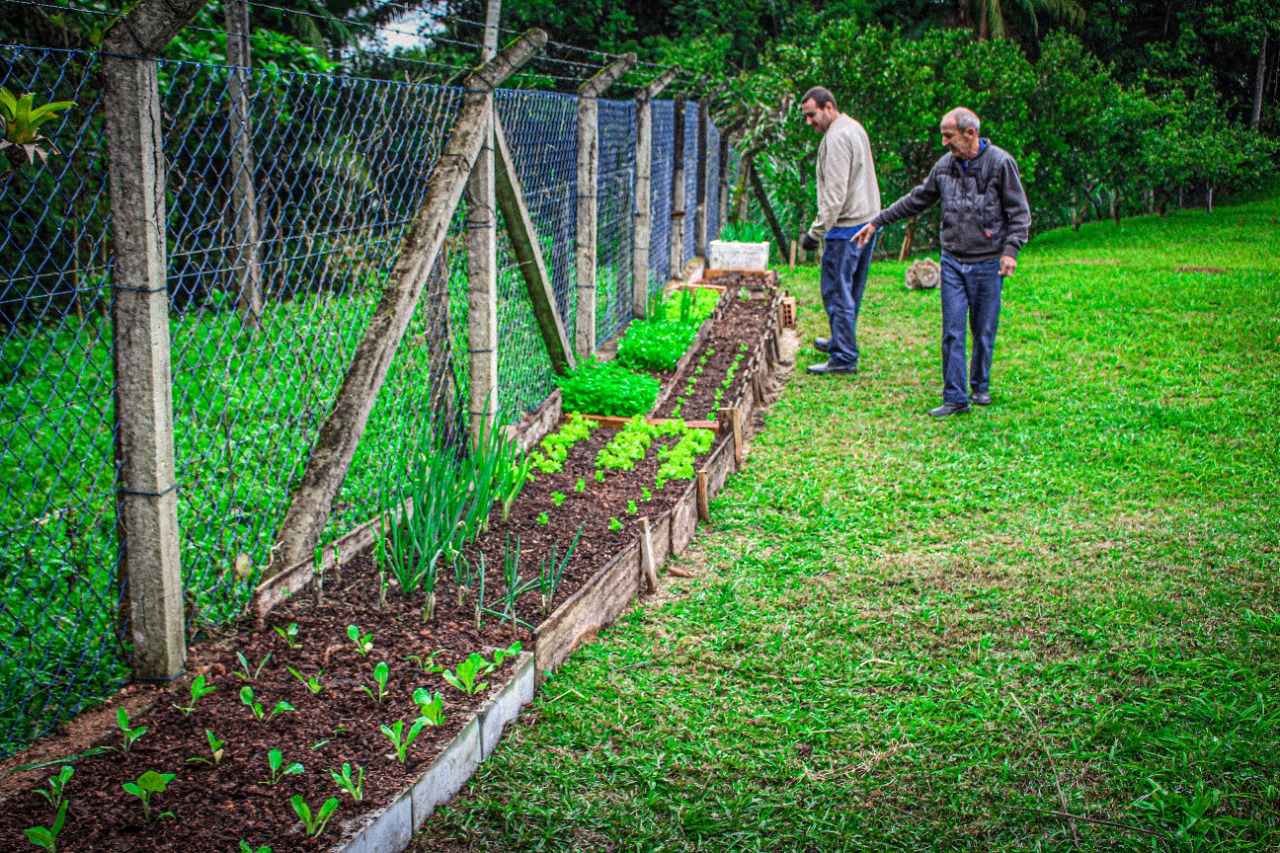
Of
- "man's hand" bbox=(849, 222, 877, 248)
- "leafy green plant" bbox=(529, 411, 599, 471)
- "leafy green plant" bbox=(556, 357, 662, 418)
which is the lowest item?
"leafy green plant" bbox=(529, 411, 599, 471)

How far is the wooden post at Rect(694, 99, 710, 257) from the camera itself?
41.9 ft

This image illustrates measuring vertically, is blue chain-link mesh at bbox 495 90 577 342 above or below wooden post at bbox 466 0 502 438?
above

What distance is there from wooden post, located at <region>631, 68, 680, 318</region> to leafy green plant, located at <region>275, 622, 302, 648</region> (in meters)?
6.01

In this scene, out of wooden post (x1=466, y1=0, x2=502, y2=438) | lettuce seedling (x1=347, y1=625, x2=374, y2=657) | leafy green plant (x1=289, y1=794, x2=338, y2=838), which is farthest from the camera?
wooden post (x1=466, y1=0, x2=502, y2=438)

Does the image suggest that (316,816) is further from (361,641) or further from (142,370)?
(142,370)

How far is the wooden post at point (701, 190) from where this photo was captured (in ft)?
41.9

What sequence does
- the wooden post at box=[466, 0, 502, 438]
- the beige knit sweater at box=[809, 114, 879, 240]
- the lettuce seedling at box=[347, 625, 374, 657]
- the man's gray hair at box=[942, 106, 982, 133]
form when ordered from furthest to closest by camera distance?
the beige knit sweater at box=[809, 114, 879, 240]
the man's gray hair at box=[942, 106, 982, 133]
the wooden post at box=[466, 0, 502, 438]
the lettuce seedling at box=[347, 625, 374, 657]

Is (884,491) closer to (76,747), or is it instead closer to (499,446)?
(499,446)

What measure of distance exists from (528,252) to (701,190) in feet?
26.5

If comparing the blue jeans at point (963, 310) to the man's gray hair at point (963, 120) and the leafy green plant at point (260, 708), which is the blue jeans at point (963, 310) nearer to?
the man's gray hair at point (963, 120)

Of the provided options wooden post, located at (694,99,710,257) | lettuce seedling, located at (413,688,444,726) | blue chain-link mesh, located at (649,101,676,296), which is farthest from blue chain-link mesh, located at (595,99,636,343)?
lettuce seedling, located at (413,688,444,726)

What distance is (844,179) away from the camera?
7.78 m

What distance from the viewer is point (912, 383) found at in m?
7.62

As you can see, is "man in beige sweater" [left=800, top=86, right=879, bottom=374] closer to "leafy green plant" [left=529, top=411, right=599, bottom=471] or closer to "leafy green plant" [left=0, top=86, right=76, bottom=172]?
"leafy green plant" [left=529, top=411, right=599, bottom=471]
